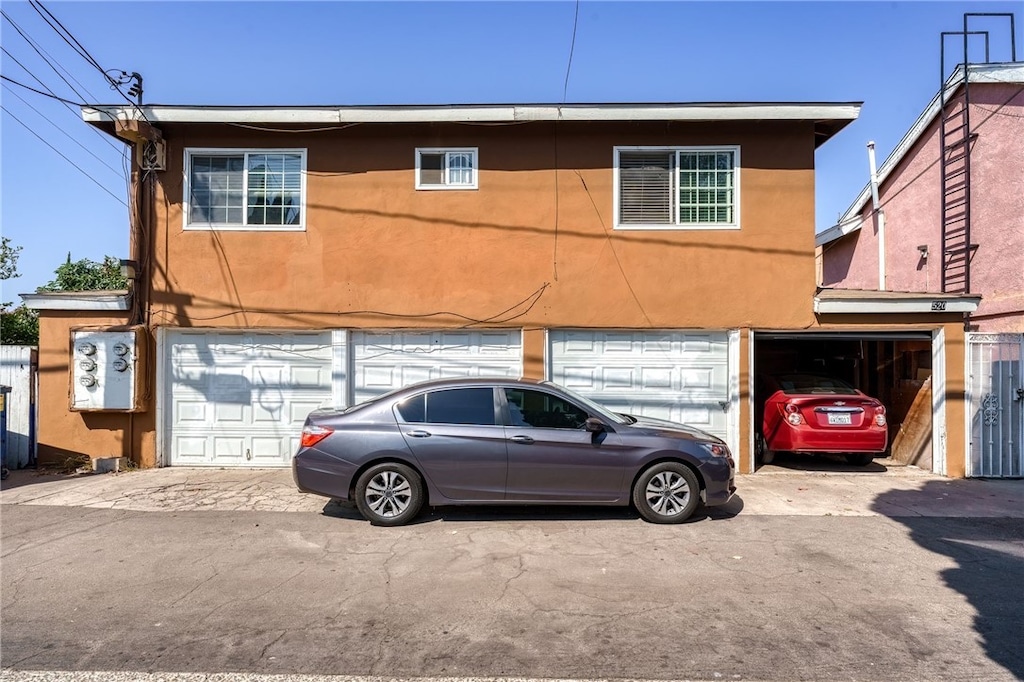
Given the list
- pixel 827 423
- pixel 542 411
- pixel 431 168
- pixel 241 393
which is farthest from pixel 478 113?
pixel 827 423

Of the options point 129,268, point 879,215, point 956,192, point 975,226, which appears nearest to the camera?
point 129,268

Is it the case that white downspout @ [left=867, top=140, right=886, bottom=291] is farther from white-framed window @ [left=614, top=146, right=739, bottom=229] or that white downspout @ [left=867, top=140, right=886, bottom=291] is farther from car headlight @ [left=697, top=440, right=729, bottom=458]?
car headlight @ [left=697, top=440, right=729, bottom=458]

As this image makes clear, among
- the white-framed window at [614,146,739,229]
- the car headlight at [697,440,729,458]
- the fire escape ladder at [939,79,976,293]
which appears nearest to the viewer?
the car headlight at [697,440,729,458]

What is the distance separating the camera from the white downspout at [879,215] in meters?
15.4

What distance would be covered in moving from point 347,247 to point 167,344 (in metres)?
3.16

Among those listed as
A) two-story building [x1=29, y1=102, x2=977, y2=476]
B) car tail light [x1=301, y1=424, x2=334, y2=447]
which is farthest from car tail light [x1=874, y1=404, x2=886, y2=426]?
car tail light [x1=301, y1=424, x2=334, y2=447]

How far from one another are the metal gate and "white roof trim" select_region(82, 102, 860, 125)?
13.6ft

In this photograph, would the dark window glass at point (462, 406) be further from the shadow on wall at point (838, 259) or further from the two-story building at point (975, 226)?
the shadow on wall at point (838, 259)

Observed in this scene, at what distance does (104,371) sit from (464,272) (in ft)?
17.9

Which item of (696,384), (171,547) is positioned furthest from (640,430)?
(171,547)

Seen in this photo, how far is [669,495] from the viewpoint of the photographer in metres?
6.16

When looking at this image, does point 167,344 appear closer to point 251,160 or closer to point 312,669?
point 251,160

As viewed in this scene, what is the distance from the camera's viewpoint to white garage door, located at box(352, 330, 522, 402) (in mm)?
9156

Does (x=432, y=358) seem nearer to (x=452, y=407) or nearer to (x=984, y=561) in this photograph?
(x=452, y=407)
